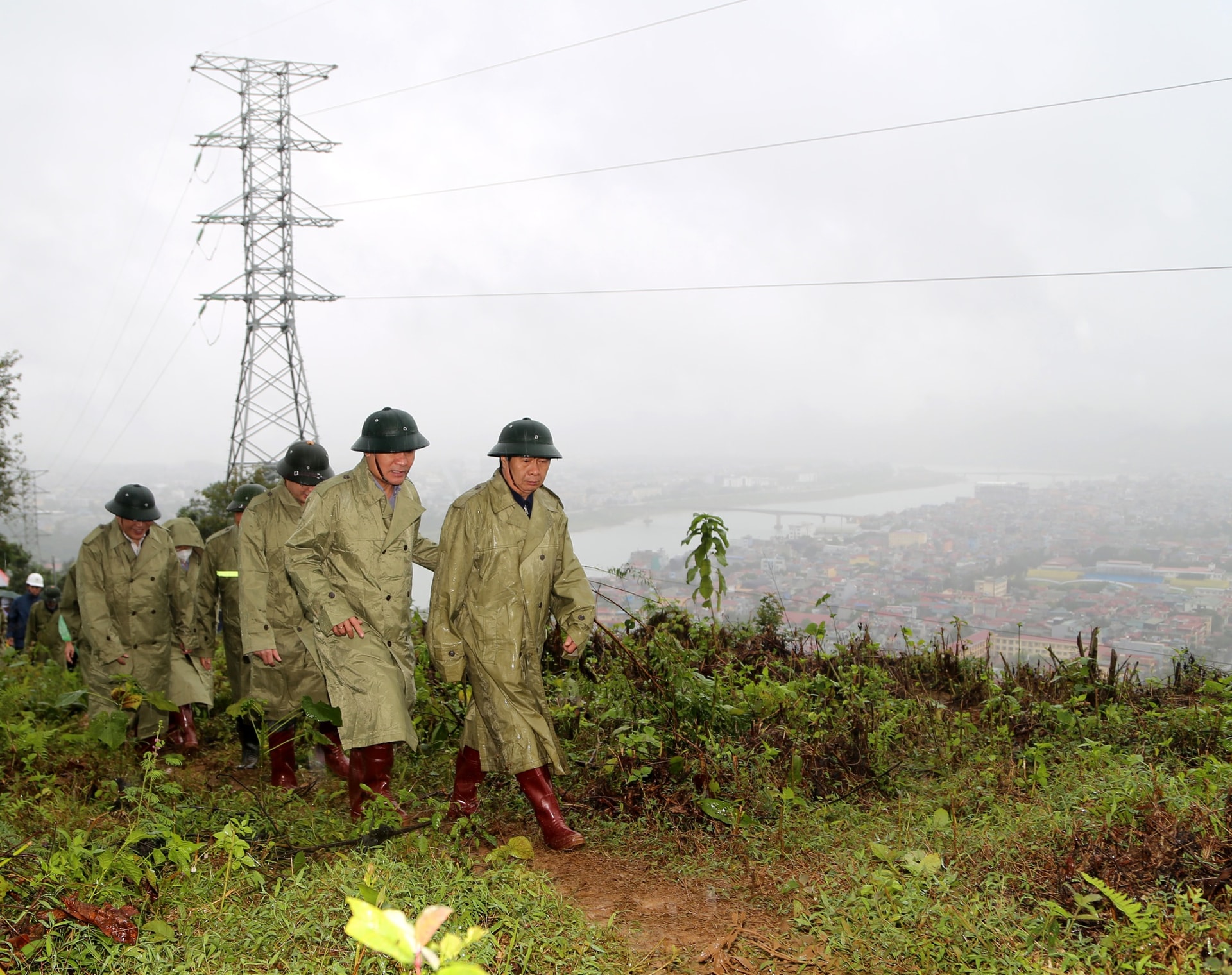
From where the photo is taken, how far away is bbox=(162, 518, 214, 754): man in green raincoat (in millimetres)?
6875

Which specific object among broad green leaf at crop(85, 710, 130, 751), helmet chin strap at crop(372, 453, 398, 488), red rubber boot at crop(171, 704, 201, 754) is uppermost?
helmet chin strap at crop(372, 453, 398, 488)

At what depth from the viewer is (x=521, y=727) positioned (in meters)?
4.47

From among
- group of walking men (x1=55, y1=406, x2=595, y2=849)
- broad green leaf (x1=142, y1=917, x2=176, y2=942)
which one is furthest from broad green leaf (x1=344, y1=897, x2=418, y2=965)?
group of walking men (x1=55, y1=406, x2=595, y2=849)

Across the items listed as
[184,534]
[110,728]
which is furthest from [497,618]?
[184,534]

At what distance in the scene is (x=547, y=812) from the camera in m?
4.43

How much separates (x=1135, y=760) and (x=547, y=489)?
10.7ft

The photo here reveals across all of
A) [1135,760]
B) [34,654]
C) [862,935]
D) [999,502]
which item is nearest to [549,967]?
[862,935]

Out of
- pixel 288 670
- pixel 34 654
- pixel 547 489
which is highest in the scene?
pixel 547 489

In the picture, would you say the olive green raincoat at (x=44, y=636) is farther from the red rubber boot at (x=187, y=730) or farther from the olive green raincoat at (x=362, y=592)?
the olive green raincoat at (x=362, y=592)

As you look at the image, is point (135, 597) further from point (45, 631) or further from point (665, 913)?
point (665, 913)

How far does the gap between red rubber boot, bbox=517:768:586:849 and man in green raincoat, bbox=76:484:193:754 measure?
11.3ft

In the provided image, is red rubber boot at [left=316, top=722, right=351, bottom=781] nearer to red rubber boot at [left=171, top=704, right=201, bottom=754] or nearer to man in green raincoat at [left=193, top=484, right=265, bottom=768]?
man in green raincoat at [left=193, top=484, right=265, bottom=768]

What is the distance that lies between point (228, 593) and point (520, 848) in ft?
11.7

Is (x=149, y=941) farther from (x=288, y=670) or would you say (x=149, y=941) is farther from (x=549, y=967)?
(x=288, y=670)
